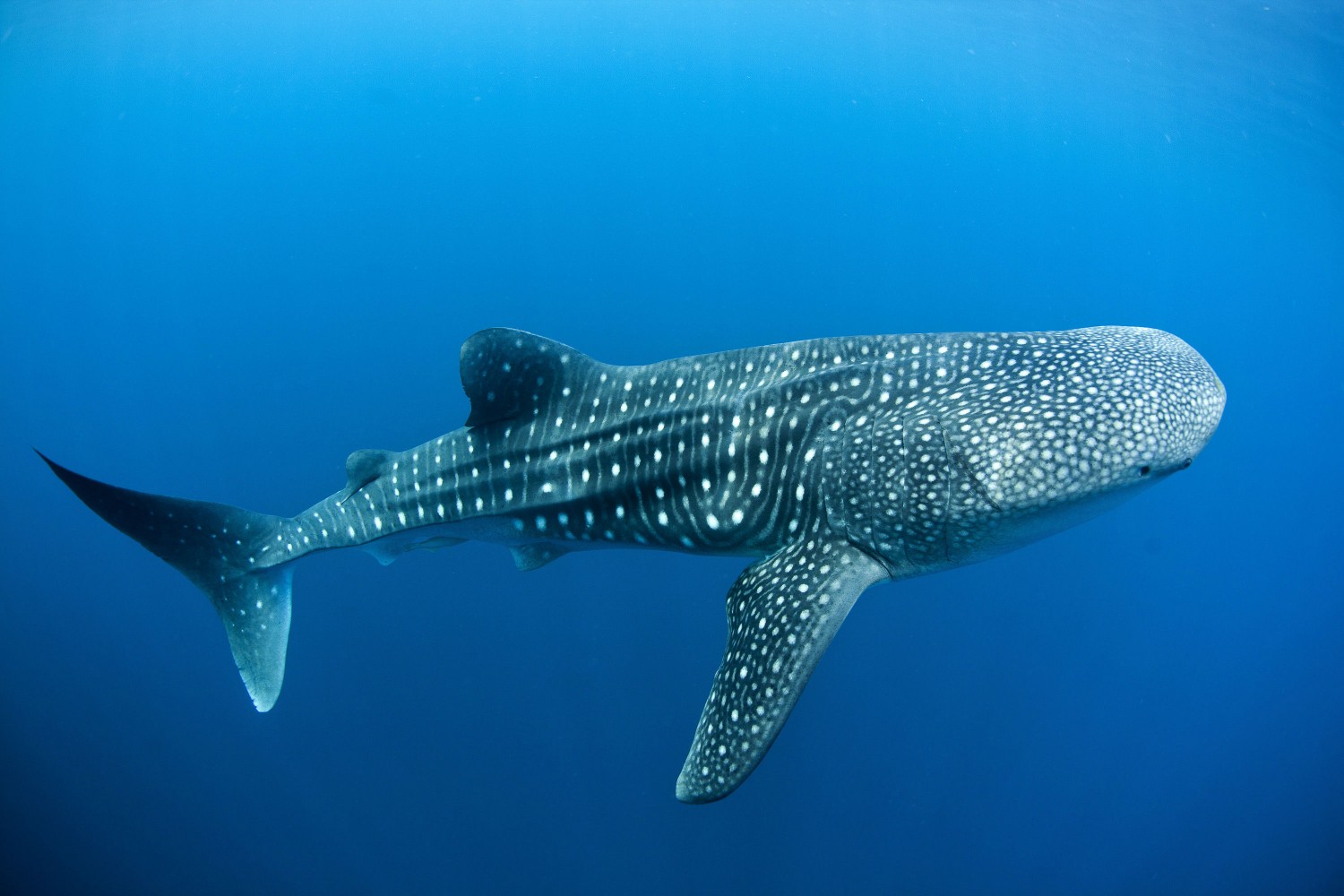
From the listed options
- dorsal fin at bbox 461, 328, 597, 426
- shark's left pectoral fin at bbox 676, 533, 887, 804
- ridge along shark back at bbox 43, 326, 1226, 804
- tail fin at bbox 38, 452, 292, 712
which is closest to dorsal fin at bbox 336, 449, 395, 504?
ridge along shark back at bbox 43, 326, 1226, 804

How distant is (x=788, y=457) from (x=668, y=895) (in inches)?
252

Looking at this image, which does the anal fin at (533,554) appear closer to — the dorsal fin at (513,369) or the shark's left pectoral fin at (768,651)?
the dorsal fin at (513,369)

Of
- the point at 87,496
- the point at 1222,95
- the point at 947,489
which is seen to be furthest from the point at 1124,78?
the point at 87,496

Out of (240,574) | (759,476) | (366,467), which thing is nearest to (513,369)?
(366,467)

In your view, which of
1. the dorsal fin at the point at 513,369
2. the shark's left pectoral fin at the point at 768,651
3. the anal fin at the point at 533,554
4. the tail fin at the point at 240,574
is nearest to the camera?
the shark's left pectoral fin at the point at 768,651

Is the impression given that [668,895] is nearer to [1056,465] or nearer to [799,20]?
[1056,465]

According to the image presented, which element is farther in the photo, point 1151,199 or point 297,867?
point 1151,199

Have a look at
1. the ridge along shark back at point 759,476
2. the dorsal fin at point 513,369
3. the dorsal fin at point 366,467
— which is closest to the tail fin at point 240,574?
the ridge along shark back at point 759,476

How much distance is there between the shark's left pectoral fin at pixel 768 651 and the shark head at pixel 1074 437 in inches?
24.7

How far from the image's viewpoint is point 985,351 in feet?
10.9

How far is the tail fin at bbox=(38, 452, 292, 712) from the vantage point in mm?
4211

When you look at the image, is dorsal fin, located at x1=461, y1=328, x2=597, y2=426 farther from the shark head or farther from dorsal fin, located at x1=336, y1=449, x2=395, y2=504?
the shark head

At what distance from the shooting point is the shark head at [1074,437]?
2832mm

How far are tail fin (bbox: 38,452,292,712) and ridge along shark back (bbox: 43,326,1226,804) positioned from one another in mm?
14
